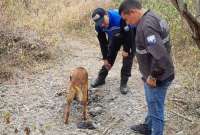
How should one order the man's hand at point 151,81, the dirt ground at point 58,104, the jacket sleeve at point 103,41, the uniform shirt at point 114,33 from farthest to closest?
the jacket sleeve at point 103,41 < the uniform shirt at point 114,33 < the dirt ground at point 58,104 < the man's hand at point 151,81

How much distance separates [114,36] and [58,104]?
1271mm

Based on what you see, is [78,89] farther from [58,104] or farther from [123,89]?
[123,89]

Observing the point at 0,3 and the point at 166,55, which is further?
the point at 0,3

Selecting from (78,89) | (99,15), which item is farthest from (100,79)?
(99,15)

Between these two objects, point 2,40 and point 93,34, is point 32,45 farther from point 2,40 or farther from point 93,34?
point 93,34

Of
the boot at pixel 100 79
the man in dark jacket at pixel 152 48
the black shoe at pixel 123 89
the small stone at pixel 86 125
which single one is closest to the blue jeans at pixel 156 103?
the man in dark jacket at pixel 152 48

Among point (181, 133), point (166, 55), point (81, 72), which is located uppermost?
point (166, 55)

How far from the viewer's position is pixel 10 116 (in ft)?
21.3

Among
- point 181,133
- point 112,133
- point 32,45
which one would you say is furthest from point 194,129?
point 32,45

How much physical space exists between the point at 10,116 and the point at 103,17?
6.05 ft

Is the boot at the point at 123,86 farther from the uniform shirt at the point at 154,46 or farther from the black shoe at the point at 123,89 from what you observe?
the uniform shirt at the point at 154,46

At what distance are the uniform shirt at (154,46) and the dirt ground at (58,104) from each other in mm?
1494

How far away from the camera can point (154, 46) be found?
15.1 feet

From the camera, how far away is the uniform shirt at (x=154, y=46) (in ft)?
15.2
